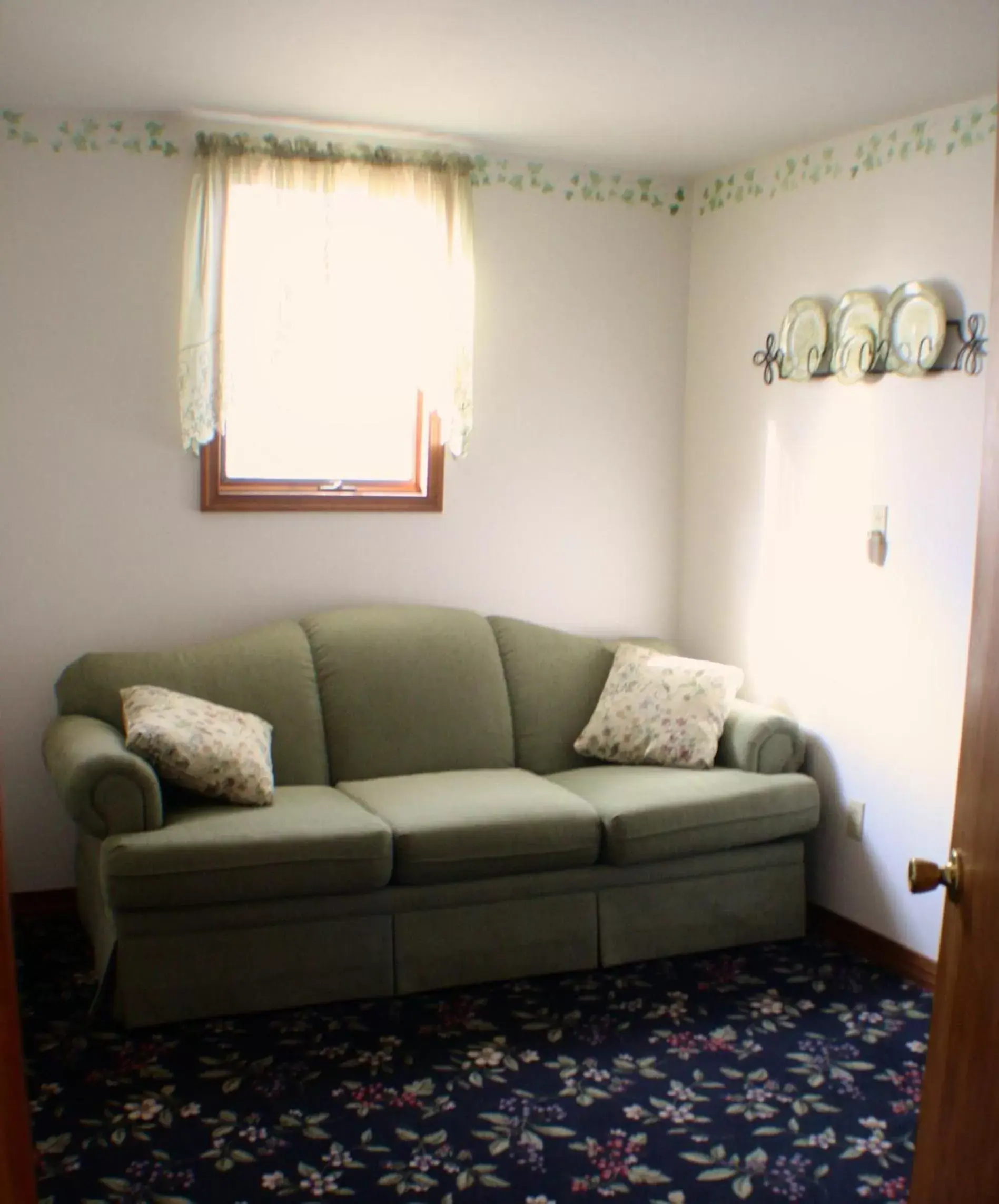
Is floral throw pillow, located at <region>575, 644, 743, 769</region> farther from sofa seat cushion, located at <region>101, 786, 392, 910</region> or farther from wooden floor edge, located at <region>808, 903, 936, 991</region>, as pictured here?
sofa seat cushion, located at <region>101, 786, 392, 910</region>

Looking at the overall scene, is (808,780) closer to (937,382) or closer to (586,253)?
(937,382)

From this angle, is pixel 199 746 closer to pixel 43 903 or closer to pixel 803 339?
pixel 43 903

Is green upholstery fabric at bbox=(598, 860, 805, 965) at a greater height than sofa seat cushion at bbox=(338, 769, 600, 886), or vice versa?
sofa seat cushion at bbox=(338, 769, 600, 886)

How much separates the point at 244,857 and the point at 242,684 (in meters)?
0.81

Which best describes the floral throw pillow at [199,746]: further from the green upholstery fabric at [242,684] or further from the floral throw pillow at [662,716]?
the floral throw pillow at [662,716]

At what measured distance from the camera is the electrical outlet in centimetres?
397

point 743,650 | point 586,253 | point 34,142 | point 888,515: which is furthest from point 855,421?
point 34,142

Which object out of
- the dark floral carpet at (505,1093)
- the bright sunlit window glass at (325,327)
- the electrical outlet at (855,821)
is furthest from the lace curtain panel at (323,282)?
the dark floral carpet at (505,1093)

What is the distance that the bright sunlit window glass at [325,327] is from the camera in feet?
13.5

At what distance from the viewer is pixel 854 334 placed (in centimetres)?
388

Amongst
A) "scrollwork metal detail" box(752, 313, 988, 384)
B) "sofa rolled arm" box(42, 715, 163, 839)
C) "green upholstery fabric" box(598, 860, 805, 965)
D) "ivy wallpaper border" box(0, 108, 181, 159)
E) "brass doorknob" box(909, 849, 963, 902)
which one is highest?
"ivy wallpaper border" box(0, 108, 181, 159)

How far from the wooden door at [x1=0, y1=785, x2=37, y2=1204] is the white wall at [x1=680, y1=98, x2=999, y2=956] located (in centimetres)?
277

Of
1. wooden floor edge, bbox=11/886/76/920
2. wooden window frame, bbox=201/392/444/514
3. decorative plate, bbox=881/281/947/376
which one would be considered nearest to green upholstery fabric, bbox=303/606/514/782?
wooden window frame, bbox=201/392/444/514

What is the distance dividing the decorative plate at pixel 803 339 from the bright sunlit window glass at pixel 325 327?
1.17 metres
